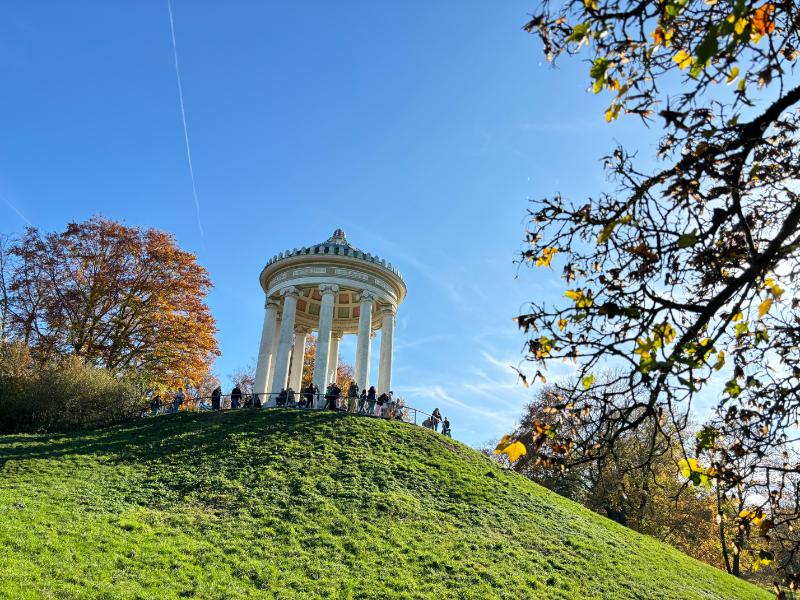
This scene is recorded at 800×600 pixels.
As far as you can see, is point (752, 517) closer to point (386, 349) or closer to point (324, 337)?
point (324, 337)

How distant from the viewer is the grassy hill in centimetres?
1138

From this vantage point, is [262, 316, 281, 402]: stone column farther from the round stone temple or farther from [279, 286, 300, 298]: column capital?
[279, 286, 300, 298]: column capital

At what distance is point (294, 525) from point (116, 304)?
784 inches

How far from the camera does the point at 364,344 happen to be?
30953 millimetres

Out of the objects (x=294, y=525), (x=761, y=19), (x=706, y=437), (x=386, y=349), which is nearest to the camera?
(x=761, y=19)

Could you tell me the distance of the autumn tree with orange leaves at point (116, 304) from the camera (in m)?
28.6

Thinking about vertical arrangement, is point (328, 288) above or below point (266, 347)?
above

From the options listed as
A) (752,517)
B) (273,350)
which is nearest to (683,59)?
(752,517)

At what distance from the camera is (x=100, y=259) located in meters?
29.9

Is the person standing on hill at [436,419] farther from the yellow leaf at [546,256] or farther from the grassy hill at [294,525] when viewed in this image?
the yellow leaf at [546,256]

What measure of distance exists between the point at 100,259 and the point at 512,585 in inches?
1026

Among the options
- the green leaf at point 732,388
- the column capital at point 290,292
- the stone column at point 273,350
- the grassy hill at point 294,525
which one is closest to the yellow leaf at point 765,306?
the green leaf at point 732,388

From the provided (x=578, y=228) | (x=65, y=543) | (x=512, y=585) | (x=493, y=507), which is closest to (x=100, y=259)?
(x=65, y=543)

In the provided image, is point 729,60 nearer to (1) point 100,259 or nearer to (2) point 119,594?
(2) point 119,594
